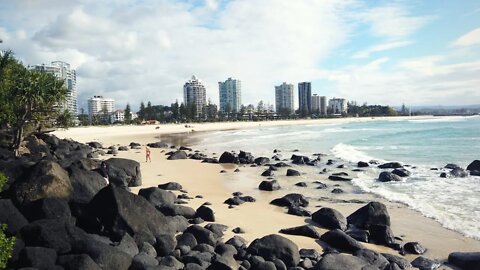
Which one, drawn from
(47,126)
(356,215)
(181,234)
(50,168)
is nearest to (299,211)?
(356,215)

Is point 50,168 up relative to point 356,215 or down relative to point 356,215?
up

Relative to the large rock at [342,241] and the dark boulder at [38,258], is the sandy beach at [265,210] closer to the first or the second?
the large rock at [342,241]

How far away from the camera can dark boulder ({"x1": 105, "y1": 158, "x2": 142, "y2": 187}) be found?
1578cm

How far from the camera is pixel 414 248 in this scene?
32.2 ft

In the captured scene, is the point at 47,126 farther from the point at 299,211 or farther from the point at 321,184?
the point at 299,211

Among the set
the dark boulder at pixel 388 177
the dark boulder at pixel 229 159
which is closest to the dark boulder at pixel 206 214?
the dark boulder at pixel 388 177

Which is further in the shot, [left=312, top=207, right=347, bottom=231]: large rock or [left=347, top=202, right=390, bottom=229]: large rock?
[left=312, top=207, right=347, bottom=231]: large rock

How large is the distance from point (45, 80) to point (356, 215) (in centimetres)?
2120

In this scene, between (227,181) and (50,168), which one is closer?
(50,168)

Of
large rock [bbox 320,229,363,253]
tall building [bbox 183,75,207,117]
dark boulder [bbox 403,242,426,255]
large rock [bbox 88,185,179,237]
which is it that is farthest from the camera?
tall building [bbox 183,75,207,117]

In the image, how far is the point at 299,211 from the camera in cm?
1312

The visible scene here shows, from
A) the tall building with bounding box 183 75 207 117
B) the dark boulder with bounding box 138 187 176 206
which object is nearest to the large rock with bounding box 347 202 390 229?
the dark boulder with bounding box 138 187 176 206

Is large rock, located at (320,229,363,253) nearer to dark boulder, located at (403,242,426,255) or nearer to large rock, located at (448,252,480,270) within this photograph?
dark boulder, located at (403,242,426,255)

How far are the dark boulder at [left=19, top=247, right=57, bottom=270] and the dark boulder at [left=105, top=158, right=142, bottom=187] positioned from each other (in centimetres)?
856
